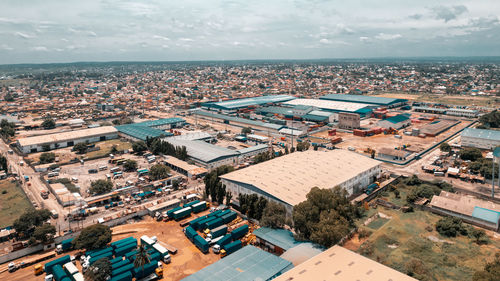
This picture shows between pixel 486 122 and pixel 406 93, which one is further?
pixel 406 93

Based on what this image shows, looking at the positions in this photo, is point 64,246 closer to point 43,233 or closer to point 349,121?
point 43,233

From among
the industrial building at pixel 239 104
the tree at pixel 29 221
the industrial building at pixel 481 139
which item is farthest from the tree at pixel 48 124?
the industrial building at pixel 481 139

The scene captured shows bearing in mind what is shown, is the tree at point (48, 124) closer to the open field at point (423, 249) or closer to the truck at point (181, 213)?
the truck at point (181, 213)

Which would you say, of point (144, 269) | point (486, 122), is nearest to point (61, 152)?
point (144, 269)

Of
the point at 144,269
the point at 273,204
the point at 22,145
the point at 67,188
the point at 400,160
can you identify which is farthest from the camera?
the point at 22,145

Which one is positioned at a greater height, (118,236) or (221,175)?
(221,175)

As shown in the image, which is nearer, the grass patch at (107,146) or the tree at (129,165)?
the tree at (129,165)

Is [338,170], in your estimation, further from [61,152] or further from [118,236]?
[61,152]

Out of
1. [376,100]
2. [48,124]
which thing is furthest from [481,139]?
[48,124]
